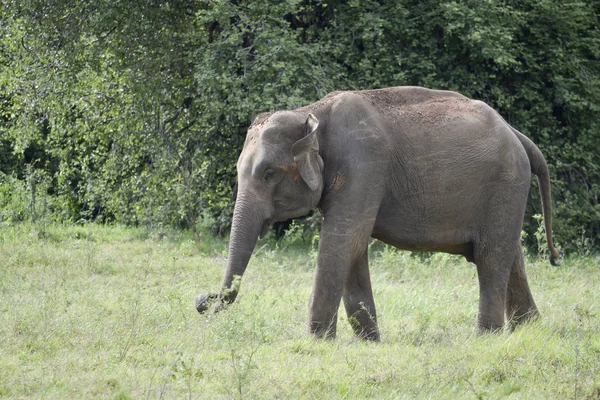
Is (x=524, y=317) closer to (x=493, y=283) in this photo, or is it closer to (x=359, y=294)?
(x=493, y=283)

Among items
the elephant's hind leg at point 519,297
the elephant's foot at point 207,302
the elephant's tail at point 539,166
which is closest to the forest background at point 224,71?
the elephant's tail at point 539,166

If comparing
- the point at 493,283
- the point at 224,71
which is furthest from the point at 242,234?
the point at 224,71

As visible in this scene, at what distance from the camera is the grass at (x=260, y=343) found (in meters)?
6.14

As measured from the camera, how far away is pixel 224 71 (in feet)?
48.9

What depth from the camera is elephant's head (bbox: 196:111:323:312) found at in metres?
7.66

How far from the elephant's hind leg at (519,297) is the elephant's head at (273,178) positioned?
2.14 meters

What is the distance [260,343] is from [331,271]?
2.78 feet

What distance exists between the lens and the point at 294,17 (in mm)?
16859

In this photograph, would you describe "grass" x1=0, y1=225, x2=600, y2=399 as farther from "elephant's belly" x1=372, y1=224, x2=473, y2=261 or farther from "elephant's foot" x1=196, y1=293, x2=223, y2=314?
"elephant's belly" x1=372, y1=224, x2=473, y2=261

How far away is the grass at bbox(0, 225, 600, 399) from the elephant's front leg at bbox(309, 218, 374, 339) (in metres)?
0.21

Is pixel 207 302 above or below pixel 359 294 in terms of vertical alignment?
above

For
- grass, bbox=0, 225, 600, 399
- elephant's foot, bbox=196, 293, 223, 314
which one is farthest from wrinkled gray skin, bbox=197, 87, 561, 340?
grass, bbox=0, 225, 600, 399

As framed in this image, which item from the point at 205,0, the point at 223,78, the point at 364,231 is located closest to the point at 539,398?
the point at 364,231

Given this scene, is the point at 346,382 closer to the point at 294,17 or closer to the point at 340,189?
the point at 340,189
